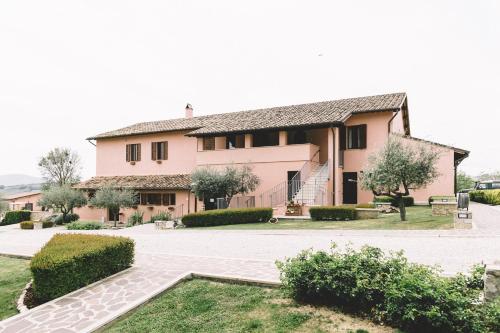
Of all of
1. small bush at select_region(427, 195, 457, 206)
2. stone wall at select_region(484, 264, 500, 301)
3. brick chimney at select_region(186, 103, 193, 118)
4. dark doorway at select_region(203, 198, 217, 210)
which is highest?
brick chimney at select_region(186, 103, 193, 118)

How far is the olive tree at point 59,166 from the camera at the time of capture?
53.3m

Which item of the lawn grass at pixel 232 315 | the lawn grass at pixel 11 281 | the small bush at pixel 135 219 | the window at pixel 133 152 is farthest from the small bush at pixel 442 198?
the window at pixel 133 152

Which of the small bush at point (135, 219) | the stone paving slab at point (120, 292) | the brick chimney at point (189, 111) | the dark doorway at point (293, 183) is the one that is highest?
the brick chimney at point (189, 111)

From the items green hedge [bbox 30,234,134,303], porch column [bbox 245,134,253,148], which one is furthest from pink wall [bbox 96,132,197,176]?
green hedge [bbox 30,234,134,303]

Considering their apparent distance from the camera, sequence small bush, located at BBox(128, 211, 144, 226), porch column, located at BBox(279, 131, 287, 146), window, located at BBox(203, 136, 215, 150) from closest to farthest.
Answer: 1. porch column, located at BBox(279, 131, 287, 146)
2. small bush, located at BBox(128, 211, 144, 226)
3. window, located at BBox(203, 136, 215, 150)

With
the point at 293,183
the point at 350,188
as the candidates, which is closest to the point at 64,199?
the point at 293,183

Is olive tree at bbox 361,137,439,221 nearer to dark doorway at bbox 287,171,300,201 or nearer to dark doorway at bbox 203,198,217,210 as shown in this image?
dark doorway at bbox 287,171,300,201

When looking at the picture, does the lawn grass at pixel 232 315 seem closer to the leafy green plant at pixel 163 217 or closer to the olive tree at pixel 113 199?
the leafy green plant at pixel 163 217

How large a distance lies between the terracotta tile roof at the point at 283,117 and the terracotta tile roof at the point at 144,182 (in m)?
3.75

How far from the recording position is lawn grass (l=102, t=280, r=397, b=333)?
469 cm

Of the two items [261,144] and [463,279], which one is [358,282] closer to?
[463,279]

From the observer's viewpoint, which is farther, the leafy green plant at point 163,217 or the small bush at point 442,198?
the leafy green plant at point 163,217

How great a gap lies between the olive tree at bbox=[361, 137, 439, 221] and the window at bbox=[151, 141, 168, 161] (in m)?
18.7

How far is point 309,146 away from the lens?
21938 millimetres
